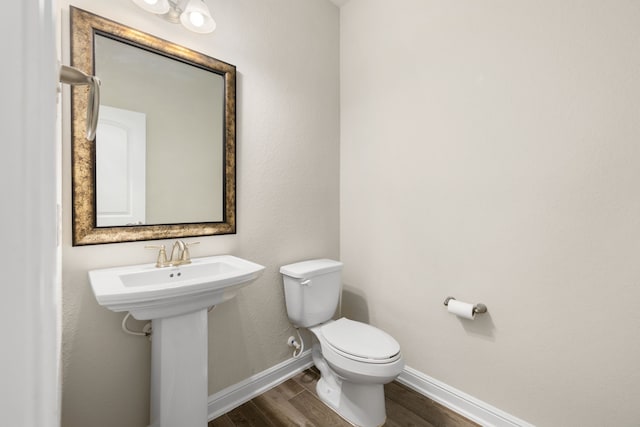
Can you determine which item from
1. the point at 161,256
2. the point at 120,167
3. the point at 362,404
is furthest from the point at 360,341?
the point at 120,167

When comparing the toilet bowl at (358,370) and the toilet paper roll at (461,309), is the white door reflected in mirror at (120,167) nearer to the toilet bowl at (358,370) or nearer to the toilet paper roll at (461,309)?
the toilet bowl at (358,370)

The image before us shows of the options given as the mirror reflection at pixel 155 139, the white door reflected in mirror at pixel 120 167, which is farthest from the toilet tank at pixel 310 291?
the white door reflected in mirror at pixel 120 167

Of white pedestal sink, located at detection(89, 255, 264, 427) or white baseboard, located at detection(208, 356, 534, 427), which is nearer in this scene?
white pedestal sink, located at detection(89, 255, 264, 427)

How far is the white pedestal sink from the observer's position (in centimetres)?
103

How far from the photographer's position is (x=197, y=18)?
1331 mm

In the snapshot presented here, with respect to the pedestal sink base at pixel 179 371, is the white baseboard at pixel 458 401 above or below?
below

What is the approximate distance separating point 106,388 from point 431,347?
1672mm

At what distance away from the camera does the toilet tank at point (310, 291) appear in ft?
5.59

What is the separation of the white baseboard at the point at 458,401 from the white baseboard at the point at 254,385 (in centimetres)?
68

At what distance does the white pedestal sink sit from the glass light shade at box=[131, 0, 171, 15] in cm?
115

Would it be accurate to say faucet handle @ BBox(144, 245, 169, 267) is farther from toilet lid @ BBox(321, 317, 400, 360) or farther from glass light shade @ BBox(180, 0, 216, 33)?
glass light shade @ BBox(180, 0, 216, 33)

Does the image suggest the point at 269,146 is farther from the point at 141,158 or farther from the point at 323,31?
the point at 323,31

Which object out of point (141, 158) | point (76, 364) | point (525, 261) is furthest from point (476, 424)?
point (141, 158)

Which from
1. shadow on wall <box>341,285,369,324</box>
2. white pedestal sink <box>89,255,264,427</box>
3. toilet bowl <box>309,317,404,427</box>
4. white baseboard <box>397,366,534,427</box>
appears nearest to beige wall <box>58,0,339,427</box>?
white pedestal sink <box>89,255,264,427</box>
